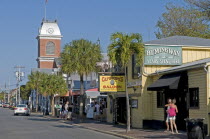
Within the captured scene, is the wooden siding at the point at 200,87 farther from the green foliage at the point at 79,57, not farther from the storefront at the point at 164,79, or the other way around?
the green foliage at the point at 79,57

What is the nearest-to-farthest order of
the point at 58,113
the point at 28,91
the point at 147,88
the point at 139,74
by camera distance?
1. the point at 147,88
2. the point at 139,74
3. the point at 58,113
4. the point at 28,91

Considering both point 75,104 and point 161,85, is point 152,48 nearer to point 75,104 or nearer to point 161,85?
point 161,85

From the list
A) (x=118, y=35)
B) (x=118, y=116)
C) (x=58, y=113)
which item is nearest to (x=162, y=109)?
(x=118, y=35)

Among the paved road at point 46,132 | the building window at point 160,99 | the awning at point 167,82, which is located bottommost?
the paved road at point 46,132

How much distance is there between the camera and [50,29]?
11262 cm

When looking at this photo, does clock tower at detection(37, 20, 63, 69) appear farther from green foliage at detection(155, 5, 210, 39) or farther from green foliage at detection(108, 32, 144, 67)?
green foliage at detection(108, 32, 144, 67)

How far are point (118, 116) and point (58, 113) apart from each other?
53.0 feet

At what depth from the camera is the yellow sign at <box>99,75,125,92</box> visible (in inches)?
1033

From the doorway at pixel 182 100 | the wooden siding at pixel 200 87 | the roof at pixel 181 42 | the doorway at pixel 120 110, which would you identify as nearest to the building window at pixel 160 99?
the doorway at pixel 182 100

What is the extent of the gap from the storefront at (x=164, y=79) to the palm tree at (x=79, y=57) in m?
6.61

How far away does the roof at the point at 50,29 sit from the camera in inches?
4414

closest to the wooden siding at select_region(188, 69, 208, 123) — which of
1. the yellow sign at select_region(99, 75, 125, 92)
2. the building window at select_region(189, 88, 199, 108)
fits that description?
the building window at select_region(189, 88, 199, 108)

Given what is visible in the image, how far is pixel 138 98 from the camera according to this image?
26.9 meters

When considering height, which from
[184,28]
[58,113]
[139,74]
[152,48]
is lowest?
[58,113]
